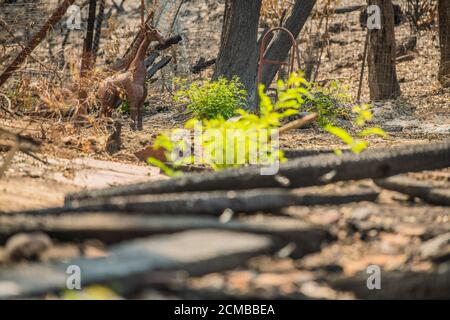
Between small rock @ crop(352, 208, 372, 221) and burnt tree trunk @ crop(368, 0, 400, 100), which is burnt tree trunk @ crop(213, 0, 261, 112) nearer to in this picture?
burnt tree trunk @ crop(368, 0, 400, 100)

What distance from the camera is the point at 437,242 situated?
347 cm

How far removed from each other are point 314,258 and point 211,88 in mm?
7095

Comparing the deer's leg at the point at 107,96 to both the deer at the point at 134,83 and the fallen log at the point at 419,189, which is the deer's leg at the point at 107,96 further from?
the fallen log at the point at 419,189

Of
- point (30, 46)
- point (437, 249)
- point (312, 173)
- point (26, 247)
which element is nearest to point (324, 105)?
point (30, 46)

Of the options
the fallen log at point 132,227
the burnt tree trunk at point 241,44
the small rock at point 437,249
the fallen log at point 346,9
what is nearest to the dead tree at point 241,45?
the burnt tree trunk at point 241,44

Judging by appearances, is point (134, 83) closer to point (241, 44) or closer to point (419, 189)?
point (241, 44)

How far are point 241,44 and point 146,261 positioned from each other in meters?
9.63

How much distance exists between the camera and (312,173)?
4.26m

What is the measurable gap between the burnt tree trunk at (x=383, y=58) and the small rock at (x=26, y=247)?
11.8 metres

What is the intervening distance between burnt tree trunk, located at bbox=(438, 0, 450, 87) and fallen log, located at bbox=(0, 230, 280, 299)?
1224cm

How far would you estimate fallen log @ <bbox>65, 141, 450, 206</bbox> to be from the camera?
397 cm
